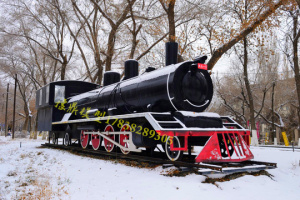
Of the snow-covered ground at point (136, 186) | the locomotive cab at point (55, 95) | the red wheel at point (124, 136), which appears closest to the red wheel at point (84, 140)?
the locomotive cab at point (55, 95)

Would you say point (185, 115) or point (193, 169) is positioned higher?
point (185, 115)

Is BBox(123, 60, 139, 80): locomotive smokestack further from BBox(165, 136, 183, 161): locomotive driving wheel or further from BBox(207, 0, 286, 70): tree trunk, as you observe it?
BBox(165, 136, 183, 161): locomotive driving wheel

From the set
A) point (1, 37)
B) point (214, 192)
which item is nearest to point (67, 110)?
point (214, 192)

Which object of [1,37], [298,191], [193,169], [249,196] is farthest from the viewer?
[1,37]

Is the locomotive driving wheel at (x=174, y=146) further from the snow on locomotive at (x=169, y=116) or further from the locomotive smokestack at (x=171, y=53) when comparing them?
the locomotive smokestack at (x=171, y=53)

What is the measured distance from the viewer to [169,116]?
276 inches

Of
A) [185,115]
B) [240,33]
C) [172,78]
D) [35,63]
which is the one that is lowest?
[185,115]

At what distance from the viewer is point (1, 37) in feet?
75.6

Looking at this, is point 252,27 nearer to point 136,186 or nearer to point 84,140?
point 136,186

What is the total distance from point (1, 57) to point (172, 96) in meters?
A: 25.8

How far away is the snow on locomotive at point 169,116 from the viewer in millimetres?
6430

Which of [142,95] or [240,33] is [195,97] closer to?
[142,95]

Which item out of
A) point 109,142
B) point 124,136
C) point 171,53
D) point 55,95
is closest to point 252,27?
point 171,53

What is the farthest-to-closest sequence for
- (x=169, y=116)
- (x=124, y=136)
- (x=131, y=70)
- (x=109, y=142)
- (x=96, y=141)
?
(x=96, y=141)
(x=131, y=70)
(x=109, y=142)
(x=124, y=136)
(x=169, y=116)
